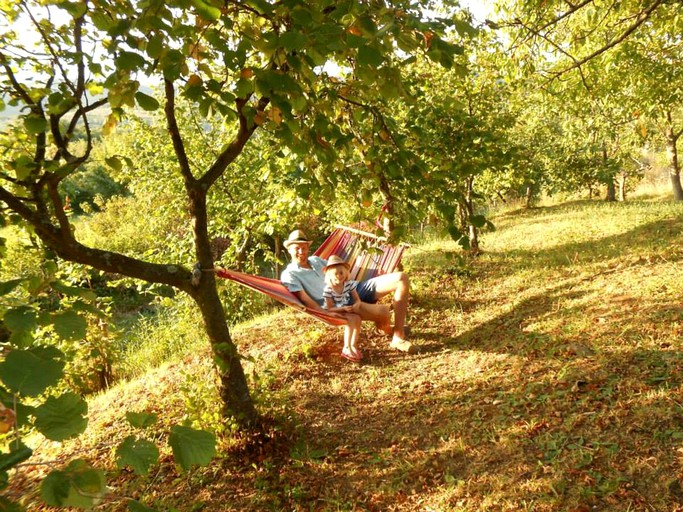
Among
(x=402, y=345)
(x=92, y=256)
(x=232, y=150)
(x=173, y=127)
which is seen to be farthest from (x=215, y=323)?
(x=402, y=345)

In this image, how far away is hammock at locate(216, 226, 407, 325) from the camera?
11.3 feet

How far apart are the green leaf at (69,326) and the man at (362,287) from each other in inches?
95.8

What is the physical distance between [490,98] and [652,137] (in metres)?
8.56

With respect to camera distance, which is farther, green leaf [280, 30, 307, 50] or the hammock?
the hammock

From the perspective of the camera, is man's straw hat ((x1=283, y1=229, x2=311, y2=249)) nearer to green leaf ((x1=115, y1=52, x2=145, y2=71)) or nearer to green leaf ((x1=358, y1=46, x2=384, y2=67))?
green leaf ((x1=115, y1=52, x2=145, y2=71))

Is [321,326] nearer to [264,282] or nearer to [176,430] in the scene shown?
[264,282]

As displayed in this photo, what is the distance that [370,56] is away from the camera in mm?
1032

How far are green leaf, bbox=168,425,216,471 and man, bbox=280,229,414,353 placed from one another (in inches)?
107

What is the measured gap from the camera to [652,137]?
37.1 feet

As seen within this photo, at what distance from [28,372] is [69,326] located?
0.46 metres

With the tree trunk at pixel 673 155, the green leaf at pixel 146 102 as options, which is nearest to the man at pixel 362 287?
the green leaf at pixel 146 102

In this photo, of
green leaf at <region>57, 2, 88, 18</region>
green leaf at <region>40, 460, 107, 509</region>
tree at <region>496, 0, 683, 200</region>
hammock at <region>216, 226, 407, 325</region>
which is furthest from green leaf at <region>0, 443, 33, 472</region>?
tree at <region>496, 0, 683, 200</region>

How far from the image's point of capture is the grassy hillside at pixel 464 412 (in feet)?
6.35

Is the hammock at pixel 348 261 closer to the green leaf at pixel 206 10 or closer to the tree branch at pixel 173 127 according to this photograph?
the tree branch at pixel 173 127
